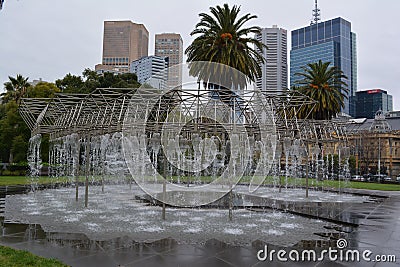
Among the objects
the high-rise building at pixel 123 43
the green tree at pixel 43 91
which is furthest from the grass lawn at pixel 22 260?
the high-rise building at pixel 123 43

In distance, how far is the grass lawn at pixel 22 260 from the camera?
7309 mm

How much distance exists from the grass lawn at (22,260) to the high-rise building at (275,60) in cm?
5126

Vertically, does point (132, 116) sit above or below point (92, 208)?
above

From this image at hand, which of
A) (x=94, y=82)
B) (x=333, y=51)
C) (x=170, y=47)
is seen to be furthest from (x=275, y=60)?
(x=333, y=51)

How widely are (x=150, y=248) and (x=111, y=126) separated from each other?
7192 mm

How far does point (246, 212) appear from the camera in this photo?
50.1 feet

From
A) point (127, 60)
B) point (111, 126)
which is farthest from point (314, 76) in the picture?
point (127, 60)

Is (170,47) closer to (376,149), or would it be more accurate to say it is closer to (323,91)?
(323,91)

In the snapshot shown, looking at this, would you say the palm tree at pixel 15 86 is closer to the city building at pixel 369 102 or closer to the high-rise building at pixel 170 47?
the high-rise building at pixel 170 47

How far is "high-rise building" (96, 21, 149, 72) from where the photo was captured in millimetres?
128250

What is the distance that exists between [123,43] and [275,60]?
87485 mm

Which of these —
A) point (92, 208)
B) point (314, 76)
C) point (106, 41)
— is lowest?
point (92, 208)

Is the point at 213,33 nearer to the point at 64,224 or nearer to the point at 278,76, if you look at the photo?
the point at 64,224

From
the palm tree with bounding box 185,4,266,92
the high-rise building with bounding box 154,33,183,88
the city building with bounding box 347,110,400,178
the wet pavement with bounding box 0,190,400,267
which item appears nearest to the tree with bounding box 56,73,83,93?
the high-rise building with bounding box 154,33,183,88
